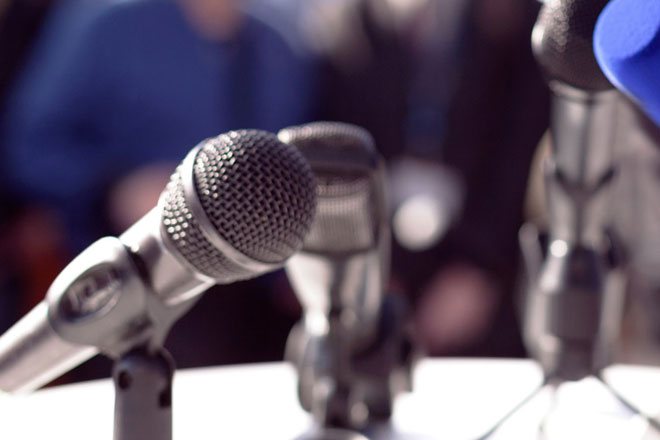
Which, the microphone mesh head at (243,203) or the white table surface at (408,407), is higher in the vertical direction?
the microphone mesh head at (243,203)

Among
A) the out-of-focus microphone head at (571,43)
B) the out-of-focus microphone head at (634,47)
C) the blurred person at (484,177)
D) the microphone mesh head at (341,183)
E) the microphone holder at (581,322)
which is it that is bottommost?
the blurred person at (484,177)

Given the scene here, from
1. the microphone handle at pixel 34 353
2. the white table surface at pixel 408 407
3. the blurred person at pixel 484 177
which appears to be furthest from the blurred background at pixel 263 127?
the microphone handle at pixel 34 353

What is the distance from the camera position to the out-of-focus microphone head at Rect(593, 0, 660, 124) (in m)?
0.44

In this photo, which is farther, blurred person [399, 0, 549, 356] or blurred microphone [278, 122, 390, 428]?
blurred person [399, 0, 549, 356]

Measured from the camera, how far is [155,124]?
1833 millimetres

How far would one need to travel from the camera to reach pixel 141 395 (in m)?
0.66

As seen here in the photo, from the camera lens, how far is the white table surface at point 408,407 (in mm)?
927

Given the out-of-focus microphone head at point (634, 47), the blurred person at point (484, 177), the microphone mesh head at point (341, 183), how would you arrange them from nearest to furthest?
the out-of-focus microphone head at point (634, 47)
the microphone mesh head at point (341, 183)
the blurred person at point (484, 177)

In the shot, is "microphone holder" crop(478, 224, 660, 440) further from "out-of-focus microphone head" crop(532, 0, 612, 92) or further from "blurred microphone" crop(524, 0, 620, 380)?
"out-of-focus microphone head" crop(532, 0, 612, 92)

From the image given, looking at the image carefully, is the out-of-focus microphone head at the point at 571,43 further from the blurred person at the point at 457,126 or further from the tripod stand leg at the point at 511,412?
the blurred person at the point at 457,126

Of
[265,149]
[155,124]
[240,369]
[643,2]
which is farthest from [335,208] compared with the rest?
[155,124]

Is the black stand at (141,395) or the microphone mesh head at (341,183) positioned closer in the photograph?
the black stand at (141,395)

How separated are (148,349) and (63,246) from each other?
1.32 m

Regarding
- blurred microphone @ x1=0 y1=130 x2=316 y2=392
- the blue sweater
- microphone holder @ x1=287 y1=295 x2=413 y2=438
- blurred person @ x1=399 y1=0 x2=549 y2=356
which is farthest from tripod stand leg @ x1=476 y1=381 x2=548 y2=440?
the blue sweater
